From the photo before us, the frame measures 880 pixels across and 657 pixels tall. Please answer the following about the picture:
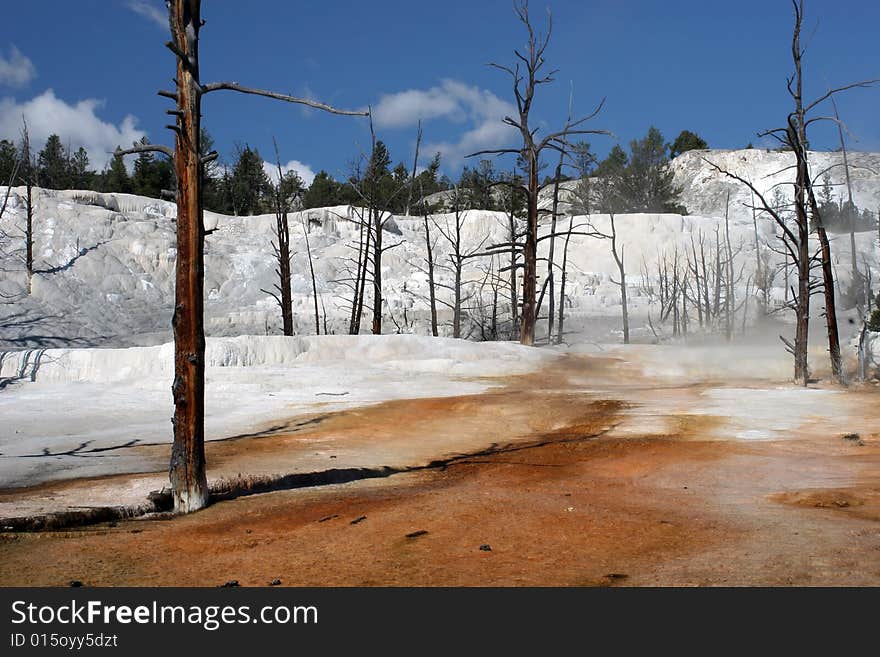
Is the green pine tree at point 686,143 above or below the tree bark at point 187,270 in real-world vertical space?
above

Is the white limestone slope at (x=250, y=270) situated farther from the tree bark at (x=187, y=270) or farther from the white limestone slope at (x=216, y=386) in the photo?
the tree bark at (x=187, y=270)

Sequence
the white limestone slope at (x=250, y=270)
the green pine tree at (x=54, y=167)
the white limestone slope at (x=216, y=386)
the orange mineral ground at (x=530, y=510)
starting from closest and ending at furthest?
the orange mineral ground at (x=530, y=510) → the white limestone slope at (x=216, y=386) → the white limestone slope at (x=250, y=270) → the green pine tree at (x=54, y=167)

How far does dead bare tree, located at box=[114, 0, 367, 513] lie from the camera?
816cm

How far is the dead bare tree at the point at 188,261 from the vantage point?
816cm

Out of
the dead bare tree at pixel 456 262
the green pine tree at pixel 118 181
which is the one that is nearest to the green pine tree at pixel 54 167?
the green pine tree at pixel 118 181

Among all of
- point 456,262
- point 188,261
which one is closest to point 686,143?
point 456,262

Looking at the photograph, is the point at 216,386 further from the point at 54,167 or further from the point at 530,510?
the point at 54,167

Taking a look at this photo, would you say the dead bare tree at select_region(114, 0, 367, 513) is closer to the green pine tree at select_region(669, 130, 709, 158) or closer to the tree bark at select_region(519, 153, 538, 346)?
the tree bark at select_region(519, 153, 538, 346)

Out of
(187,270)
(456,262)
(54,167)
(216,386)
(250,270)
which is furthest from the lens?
(54,167)

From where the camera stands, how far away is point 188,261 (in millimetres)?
8164

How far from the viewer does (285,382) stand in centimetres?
2047

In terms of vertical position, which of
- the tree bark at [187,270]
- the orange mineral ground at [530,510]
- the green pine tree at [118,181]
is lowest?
the orange mineral ground at [530,510]
